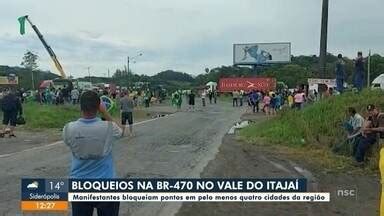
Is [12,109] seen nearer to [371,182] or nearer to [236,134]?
[236,134]

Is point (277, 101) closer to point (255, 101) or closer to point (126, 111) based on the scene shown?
point (255, 101)

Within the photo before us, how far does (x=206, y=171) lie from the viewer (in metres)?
13.1

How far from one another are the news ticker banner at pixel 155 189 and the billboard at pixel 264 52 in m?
98.7

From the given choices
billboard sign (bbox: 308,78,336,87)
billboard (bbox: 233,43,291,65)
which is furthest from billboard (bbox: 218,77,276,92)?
billboard sign (bbox: 308,78,336,87)

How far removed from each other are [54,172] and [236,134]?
11924 mm

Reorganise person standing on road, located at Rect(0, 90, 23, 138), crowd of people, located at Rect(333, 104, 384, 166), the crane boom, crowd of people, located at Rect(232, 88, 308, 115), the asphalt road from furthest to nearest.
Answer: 1. the crane boom
2. crowd of people, located at Rect(232, 88, 308, 115)
3. person standing on road, located at Rect(0, 90, 23, 138)
4. crowd of people, located at Rect(333, 104, 384, 166)
5. the asphalt road

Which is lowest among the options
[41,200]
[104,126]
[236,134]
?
[236,134]

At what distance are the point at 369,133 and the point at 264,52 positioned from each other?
89.6m

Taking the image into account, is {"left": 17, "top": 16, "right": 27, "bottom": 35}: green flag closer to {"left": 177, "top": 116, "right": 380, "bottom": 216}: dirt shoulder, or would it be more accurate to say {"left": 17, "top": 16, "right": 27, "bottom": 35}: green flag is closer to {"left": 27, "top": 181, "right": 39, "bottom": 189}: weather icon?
{"left": 177, "top": 116, "right": 380, "bottom": 216}: dirt shoulder

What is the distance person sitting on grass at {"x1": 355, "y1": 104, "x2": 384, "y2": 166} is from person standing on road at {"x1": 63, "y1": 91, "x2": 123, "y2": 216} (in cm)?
1063

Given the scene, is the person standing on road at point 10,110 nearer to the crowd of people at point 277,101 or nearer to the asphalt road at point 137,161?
the asphalt road at point 137,161

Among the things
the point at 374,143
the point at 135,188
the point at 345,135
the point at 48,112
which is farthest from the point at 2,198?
the point at 48,112

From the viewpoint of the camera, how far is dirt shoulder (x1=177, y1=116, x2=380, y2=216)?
9.10m

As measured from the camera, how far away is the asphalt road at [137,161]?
365 inches
